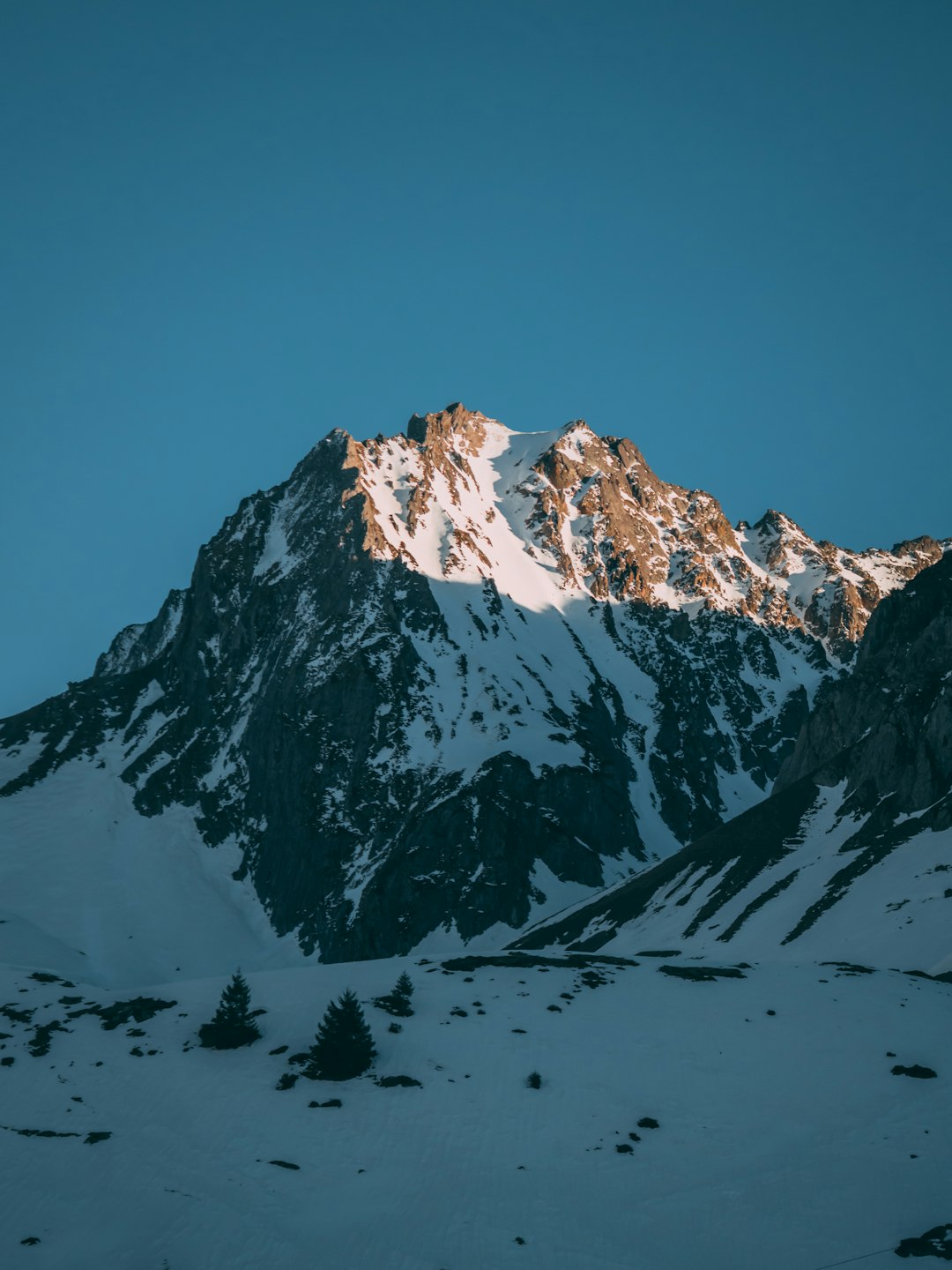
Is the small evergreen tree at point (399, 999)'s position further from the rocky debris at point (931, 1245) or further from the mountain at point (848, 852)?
the mountain at point (848, 852)

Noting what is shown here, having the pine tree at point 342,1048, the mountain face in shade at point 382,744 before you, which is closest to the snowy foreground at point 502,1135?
the pine tree at point 342,1048

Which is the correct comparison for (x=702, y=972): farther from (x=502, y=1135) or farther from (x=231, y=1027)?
(x=231, y=1027)

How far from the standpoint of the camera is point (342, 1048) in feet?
111

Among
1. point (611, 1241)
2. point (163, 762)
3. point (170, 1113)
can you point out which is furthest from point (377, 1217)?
point (163, 762)

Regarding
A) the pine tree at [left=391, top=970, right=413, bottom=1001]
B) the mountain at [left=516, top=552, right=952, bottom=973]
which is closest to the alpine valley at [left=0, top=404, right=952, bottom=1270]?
the mountain at [left=516, top=552, right=952, bottom=973]

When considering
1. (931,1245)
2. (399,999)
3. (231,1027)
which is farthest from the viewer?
(399,999)

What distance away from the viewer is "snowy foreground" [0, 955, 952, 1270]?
76.6ft

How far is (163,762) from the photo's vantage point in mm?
163000

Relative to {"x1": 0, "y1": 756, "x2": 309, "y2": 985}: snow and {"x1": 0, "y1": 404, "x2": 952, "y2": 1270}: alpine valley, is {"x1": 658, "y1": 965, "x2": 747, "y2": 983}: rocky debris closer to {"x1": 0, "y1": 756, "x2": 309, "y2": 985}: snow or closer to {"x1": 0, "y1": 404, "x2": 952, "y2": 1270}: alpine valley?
{"x1": 0, "y1": 404, "x2": 952, "y2": 1270}: alpine valley

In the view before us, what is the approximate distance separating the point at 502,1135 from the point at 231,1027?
12.3 metres

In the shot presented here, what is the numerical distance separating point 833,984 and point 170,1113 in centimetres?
2712

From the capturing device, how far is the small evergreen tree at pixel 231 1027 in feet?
121

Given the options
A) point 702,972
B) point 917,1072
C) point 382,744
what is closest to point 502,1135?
point 917,1072

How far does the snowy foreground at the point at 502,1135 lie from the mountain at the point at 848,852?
56.4 feet
